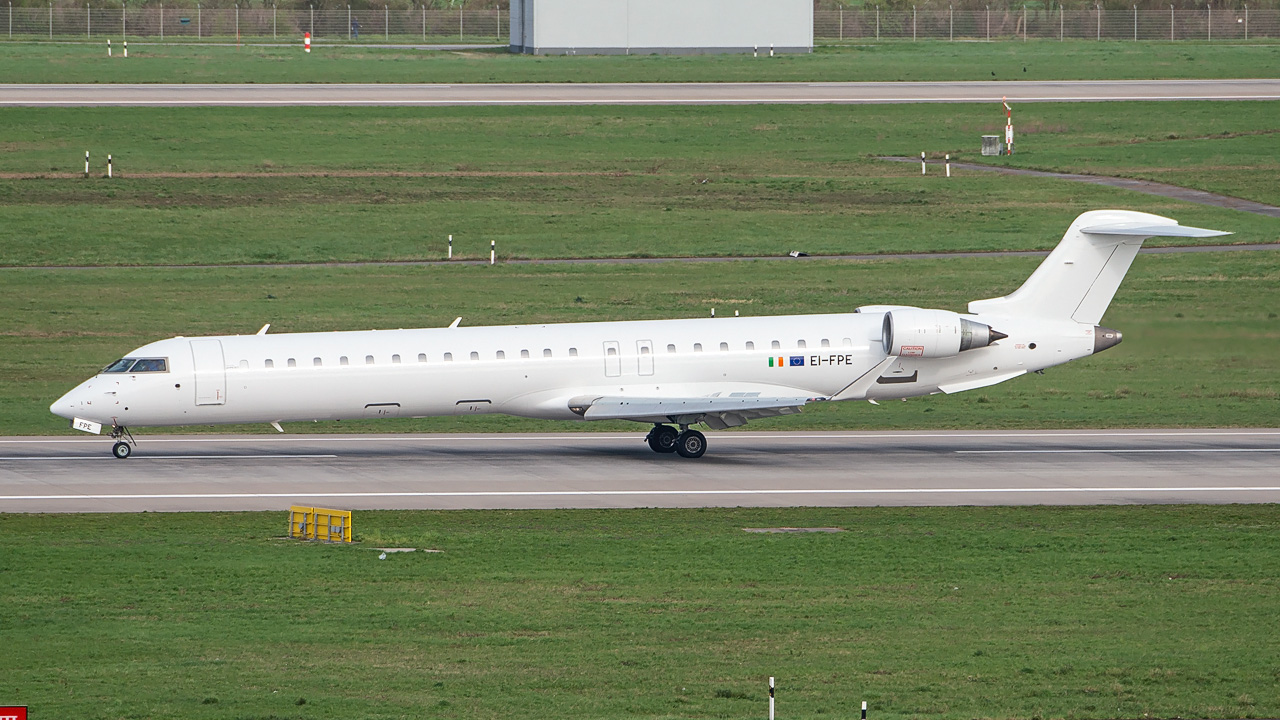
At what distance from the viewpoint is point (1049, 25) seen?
124 m

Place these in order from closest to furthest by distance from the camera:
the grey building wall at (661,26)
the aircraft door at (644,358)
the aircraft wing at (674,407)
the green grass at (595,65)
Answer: the aircraft wing at (674,407), the aircraft door at (644,358), the green grass at (595,65), the grey building wall at (661,26)

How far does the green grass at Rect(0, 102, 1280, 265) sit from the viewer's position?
64625 mm

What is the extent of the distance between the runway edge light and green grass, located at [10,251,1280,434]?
569 inches

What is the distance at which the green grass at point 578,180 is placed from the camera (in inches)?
2544

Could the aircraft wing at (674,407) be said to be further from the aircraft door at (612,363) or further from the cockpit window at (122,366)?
the cockpit window at (122,366)

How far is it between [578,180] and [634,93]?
15.1 m

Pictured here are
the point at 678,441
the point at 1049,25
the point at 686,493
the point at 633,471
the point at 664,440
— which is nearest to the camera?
the point at 686,493

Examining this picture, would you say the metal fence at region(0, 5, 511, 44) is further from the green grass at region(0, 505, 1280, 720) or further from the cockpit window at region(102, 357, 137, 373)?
the green grass at region(0, 505, 1280, 720)

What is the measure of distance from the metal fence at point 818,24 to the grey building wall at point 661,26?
58.6 ft

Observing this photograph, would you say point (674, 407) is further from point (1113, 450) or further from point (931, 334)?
point (1113, 450)

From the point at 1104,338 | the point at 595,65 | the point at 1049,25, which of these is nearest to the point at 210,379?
the point at 1104,338

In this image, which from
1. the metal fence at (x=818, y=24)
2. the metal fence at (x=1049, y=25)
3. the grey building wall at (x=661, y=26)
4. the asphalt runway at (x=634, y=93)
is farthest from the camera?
the metal fence at (x=1049, y=25)

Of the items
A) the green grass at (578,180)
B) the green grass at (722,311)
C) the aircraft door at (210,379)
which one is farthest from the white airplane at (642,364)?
the green grass at (578,180)

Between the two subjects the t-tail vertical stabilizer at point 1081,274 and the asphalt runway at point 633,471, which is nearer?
the asphalt runway at point 633,471
